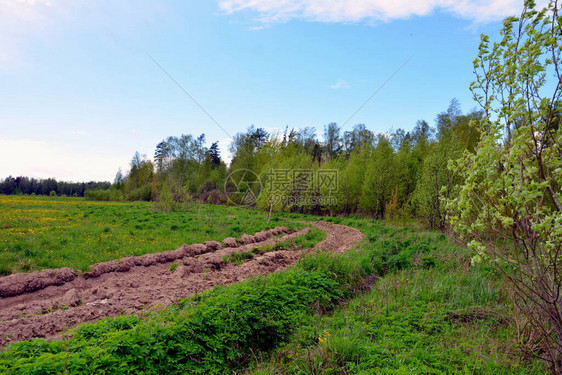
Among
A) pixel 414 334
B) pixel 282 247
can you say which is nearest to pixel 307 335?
pixel 414 334

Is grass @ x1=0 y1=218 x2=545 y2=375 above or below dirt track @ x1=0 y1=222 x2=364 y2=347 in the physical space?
above

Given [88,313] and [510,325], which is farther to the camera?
[88,313]

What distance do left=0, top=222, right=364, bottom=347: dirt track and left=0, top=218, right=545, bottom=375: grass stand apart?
5.04ft

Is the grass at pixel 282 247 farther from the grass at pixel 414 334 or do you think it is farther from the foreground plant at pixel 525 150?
the foreground plant at pixel 525 150

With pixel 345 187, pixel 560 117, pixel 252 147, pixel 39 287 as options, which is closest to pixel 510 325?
pixel 560 117

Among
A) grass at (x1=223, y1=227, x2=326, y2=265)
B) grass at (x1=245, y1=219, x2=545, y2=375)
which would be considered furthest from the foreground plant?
grass at (x1=223, y1=227, x2=326, y2=265)

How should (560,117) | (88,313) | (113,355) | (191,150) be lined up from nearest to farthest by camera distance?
(560,117) → (113,355) → (88,313) → (191,150)

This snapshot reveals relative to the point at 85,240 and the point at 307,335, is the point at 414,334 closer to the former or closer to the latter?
the point at 307,335

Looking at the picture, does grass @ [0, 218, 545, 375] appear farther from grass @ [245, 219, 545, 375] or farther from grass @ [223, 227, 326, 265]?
grass @ [223, 227, 326, 265]

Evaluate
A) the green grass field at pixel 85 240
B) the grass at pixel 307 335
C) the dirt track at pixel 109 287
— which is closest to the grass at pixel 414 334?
the grass at pixel 307 335

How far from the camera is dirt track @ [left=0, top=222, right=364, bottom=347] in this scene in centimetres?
570

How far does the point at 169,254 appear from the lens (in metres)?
10.5

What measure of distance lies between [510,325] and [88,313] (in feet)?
26.8

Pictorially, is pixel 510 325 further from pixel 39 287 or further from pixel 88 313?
pixel 39 287
